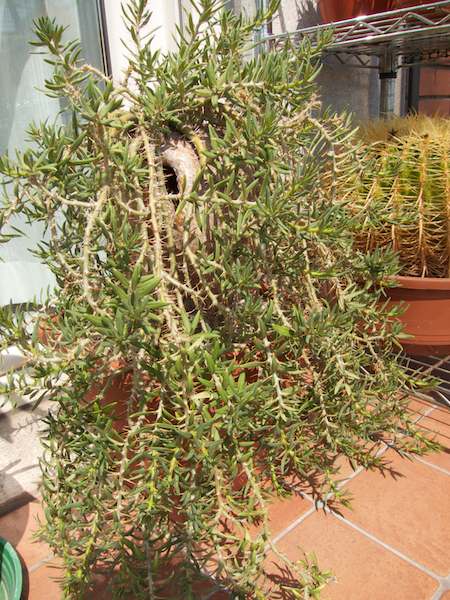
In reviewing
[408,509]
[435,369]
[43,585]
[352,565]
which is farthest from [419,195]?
[43,585]

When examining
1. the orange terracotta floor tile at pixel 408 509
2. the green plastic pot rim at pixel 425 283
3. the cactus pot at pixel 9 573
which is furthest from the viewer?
the green plastic pot rim at pixel 425 283

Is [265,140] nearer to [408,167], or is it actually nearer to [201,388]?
[201,388]


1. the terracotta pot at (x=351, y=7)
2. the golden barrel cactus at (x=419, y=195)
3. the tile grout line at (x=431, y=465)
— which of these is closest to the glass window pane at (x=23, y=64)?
the terracotta pot at (x=351, y=7)

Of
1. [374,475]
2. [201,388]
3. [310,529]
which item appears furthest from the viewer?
[374,475]

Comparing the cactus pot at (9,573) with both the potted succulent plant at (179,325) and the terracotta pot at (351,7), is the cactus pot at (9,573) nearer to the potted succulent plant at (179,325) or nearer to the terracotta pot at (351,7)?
the potted succulent plant at (179,325)

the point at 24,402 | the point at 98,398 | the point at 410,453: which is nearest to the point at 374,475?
the point at 410,453

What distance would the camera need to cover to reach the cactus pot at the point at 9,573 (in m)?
0.75

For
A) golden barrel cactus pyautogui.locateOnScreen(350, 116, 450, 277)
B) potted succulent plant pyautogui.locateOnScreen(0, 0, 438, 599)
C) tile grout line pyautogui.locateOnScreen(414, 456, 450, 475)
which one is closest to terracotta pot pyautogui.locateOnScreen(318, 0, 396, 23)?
golden barrel cactus pyautogui.locateOnScreen(350, 116, 450, 277)

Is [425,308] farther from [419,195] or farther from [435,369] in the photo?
[435,369]

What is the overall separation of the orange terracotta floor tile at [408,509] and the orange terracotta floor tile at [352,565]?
0.03 meters

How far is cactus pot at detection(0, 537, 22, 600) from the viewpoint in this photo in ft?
2.46

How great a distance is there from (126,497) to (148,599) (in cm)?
15

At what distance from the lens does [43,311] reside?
2.64 feet

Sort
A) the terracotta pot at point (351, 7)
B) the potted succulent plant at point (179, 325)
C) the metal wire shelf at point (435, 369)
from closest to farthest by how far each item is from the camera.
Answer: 1. the potted succulent plant at point (179, 325)
2. the metal wire shelf at point (435, 369)
3. the terracotta pot at point (351, 7)
